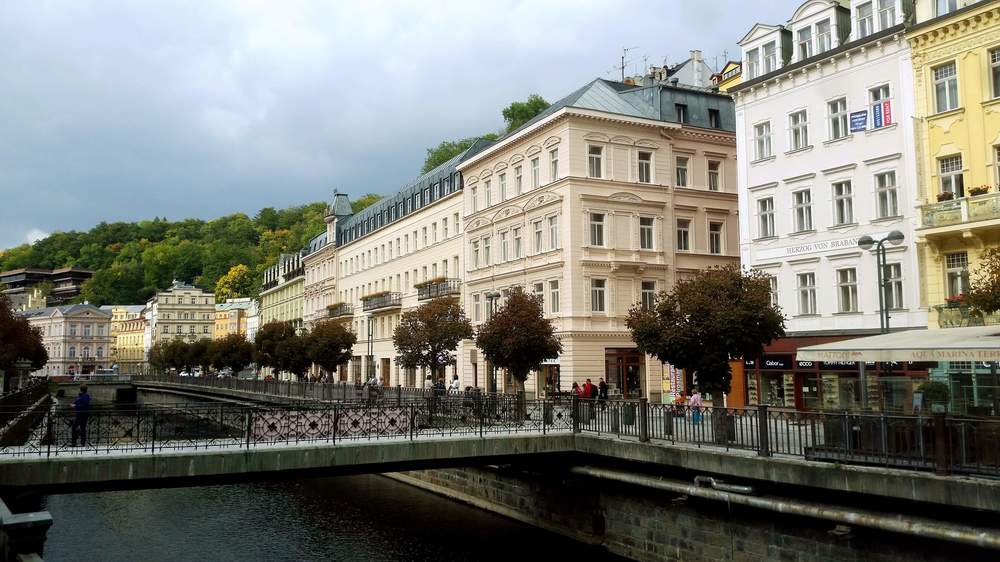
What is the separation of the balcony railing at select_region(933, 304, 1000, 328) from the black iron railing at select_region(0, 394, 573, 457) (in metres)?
13.0

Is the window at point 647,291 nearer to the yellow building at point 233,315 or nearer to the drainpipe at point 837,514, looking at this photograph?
the drainpipe at point 837,514

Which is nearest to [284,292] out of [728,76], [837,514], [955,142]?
[728,76]

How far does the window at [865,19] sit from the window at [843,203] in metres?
5.58

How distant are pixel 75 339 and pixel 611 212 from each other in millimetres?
149751

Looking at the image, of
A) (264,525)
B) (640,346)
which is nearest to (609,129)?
(640,346)

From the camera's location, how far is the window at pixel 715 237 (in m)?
46.5

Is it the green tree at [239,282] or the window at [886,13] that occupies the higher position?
the green tree at [239,282]

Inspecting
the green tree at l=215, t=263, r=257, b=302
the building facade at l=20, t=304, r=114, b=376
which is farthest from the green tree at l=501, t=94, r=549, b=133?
the building facade at l=20, t=304, r=114, b=376

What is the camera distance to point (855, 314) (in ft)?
101

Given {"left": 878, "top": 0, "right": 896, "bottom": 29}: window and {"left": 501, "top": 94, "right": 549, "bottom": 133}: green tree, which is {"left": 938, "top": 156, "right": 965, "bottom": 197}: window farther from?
{"left": 501, "top": 94, "right": 549, "bottom": 133}: green tree

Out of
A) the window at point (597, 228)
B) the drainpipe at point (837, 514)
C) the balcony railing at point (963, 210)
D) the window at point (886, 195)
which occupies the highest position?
the window at point (597, 228)

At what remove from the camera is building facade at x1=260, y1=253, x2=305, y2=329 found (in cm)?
10201

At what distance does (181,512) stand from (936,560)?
25360 millimetres

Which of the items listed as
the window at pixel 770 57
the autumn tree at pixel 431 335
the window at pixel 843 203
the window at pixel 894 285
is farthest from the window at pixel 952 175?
the autumn tree at pixel 431 335
